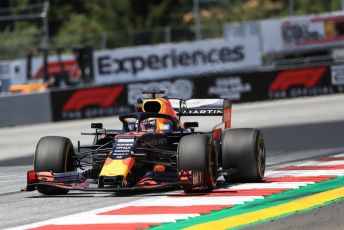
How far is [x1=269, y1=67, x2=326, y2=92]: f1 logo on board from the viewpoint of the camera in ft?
113

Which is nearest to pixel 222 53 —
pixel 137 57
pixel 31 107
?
pixel 137 57

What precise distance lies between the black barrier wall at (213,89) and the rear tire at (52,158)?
20.0 m

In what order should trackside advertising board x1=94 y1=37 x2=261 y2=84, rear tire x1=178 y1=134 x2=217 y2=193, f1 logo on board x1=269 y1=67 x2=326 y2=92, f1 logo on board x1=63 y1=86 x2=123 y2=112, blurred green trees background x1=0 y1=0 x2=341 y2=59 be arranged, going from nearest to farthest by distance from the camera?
rear tire x1=178 y1=134 x2=217 y2=193
f1 logo on board x1=63 y1=86 x2=123 y2=112
f1 logo on board x1=269 y1=67 x2=326 y2=92
trackside advertising board x1=94 y1=37 x2=261 y2=84
blurred green trees background x1=0 y1=0 x2=341 y2=59

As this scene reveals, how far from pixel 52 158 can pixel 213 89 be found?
2162cm

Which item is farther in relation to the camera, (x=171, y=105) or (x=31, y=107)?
(x=31, y=107)

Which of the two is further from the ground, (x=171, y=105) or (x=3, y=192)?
(x=171, y=105)

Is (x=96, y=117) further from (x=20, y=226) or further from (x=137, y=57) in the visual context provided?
(x=20, y=226)

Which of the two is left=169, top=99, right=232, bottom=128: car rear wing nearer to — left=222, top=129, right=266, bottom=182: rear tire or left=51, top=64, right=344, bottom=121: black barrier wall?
left=222, top=129, right=266, bottom=182: rear tire

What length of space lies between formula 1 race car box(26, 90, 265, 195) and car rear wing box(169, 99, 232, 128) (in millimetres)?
646

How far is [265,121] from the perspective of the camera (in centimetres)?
2862

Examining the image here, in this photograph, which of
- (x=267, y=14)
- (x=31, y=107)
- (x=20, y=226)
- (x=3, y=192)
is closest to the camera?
(x=20, y=226)

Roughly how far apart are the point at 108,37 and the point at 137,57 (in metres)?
5.37

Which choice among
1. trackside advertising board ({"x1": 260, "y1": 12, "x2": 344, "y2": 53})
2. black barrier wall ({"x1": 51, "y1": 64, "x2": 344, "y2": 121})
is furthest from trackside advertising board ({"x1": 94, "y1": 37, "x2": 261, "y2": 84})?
black barrier wall ({"x1": 51, "y1": 64, "x2": 344, "y2": 121})

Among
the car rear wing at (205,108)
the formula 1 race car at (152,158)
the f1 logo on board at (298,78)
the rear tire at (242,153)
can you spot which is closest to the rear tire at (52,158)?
the formula 1 race car at (152,158)
